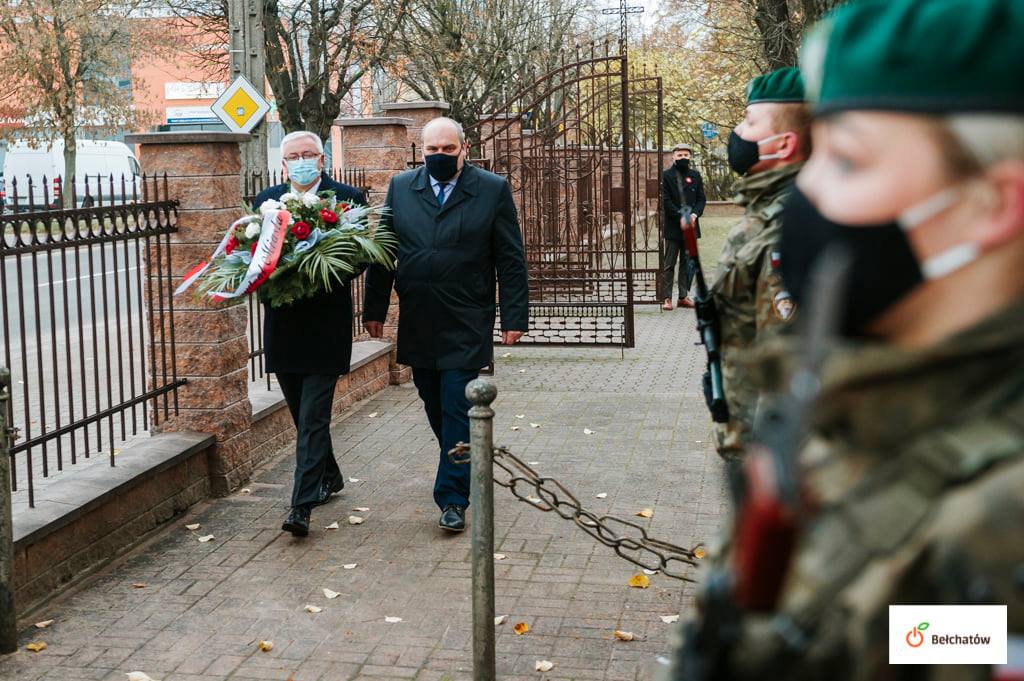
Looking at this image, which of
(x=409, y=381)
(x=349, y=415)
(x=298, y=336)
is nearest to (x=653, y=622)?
(x=298, y=336)

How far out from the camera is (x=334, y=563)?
6297 mm

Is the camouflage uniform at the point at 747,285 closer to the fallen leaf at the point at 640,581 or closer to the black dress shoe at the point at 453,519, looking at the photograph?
the fallen leaf at the point at 640,581

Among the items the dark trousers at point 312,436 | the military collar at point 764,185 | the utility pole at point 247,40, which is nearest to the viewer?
the military collar at point 764,185

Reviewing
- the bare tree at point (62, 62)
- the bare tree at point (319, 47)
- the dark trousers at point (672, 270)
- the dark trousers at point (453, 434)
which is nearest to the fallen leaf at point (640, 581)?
the dark trousers at point (453, 434)

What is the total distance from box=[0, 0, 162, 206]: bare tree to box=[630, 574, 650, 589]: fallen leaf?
29.9 m

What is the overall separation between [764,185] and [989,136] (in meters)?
2.85

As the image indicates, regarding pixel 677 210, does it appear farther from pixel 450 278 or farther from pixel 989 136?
pixel 989 136

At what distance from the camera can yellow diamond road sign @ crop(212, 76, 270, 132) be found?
15992 millimetres

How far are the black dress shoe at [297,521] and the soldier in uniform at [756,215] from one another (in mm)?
3038

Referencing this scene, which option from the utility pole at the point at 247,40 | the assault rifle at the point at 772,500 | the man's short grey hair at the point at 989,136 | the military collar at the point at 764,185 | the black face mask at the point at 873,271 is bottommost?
the assault rifle at the point at 772,500

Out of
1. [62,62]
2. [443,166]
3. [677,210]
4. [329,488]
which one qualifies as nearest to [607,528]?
[443,166]

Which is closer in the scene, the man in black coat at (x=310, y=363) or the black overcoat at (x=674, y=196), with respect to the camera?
the man in black coat at (x=310, y=363)

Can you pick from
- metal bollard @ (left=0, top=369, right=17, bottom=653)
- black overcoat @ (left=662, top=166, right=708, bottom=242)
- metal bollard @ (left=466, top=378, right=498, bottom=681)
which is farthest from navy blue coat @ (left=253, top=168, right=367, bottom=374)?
black overcoat @ (left=662, top=166, right=708, bottom=242)

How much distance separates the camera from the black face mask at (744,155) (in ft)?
13.9
